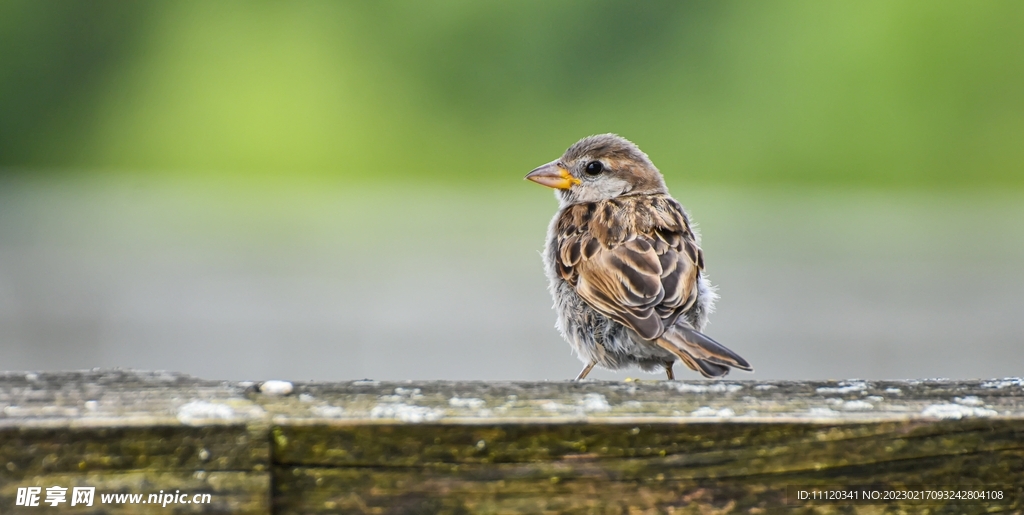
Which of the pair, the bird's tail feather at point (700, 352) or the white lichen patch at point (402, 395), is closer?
the white lichen patch at point (402, 395)

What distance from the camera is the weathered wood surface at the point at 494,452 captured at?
1403 mm

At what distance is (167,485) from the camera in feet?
4.61

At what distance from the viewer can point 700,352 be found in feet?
9.91

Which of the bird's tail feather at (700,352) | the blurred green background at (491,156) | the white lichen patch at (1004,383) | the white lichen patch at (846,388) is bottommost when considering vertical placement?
the white lichen patch at (846,388)

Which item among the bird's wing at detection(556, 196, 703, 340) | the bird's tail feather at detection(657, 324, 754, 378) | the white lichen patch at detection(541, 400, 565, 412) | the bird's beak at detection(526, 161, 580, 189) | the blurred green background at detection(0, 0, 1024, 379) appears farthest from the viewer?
the blurred green background at detection(0, 0, 1024, 379)

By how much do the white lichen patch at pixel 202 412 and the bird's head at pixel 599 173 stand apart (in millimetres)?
2911

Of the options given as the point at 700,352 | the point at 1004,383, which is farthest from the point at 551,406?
the point at 700,352

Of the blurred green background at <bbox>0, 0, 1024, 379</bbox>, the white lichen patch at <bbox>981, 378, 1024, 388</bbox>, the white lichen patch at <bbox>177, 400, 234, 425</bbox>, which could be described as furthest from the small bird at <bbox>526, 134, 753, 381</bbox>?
the blurred green background at <bbox>0, 0, 1024, 379</bbox>

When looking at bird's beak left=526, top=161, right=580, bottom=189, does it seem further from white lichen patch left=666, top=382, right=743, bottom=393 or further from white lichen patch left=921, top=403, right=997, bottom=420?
white lichen patch left=921, top=403, right=997, bottom=420

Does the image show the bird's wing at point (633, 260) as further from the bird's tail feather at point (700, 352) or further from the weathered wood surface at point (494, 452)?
the weathered wood surface at point (494, 452)

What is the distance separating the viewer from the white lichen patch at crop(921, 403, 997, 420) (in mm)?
1489

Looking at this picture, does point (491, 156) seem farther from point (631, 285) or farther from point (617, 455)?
point (617, 455)

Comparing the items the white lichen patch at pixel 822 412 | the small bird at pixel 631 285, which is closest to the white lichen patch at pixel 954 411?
the white lichen patch at pixel 822 412

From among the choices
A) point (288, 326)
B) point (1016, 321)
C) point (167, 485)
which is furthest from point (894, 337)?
point (167, 485)
